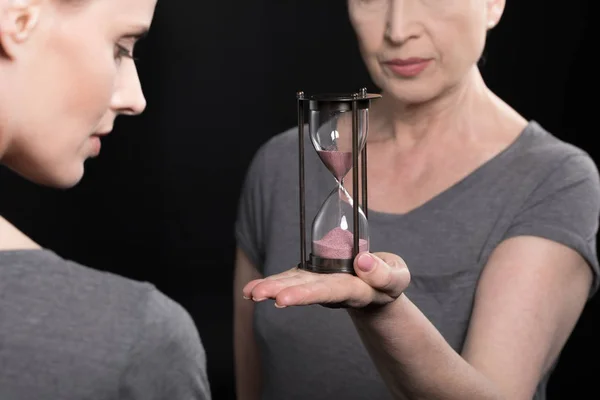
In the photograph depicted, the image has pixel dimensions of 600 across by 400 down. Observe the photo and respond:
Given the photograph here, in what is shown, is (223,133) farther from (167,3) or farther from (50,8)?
(50,8)

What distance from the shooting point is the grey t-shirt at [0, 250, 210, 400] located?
39.7 inches

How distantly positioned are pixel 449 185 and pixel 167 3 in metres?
1.55

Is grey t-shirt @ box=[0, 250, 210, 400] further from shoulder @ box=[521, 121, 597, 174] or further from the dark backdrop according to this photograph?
the dark backdrop

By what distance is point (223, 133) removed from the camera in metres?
3.31

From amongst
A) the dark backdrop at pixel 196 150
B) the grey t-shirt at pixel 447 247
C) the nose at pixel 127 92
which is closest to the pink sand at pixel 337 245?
the nose at pixel 127 92

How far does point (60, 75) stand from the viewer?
1.11 meters

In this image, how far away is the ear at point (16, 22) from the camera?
3.41 feet

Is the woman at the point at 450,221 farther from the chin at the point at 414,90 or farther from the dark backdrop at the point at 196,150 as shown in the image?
the dark backdrop at the point at 196,150

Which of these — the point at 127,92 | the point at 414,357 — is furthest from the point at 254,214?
the point at 127,92

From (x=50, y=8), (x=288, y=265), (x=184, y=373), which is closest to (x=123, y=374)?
(x=184, y=373)

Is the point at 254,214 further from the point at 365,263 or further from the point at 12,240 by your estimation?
the point at 12,240

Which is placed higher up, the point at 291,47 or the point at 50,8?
the point at 50,8

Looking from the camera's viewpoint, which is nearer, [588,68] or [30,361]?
[30,361]

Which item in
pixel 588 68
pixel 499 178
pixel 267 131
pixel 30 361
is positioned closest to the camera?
pixel 30 361
